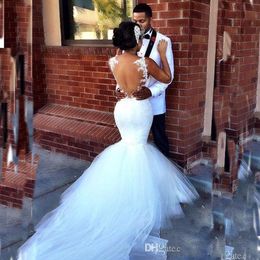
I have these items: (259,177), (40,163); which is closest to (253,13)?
(259,177)

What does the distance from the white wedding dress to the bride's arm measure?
65mm

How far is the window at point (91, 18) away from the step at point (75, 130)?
88cm

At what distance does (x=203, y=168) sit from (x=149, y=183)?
0.95 m

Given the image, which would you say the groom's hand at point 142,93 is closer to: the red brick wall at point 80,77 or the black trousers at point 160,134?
the black trousers at point 160,134

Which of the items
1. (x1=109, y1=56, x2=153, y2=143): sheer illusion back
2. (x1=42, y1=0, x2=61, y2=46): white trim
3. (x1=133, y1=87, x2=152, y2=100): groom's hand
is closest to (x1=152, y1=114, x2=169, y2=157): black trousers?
(x1=109, y1=56, x2=153, y2=143): sheer illusion back

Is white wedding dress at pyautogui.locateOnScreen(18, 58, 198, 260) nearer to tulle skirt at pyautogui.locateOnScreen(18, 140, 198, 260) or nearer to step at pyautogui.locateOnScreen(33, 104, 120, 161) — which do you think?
tulle skirt at pyautogui.locateOnScreen(18, 140, 198, 260)

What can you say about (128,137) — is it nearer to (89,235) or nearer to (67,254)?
(89,235)

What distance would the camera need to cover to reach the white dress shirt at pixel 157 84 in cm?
346

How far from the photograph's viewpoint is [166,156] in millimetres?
3900

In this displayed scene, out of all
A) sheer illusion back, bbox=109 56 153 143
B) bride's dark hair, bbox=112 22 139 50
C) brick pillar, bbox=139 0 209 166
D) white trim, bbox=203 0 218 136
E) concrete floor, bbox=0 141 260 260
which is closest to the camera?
concrete floor, bbox=0 141 260 260

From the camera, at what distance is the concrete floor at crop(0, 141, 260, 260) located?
2.97 meters

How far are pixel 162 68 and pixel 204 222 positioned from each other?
53.9 inches

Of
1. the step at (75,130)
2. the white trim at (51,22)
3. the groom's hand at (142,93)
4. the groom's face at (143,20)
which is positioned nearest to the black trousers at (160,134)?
the groom's hand at (142,93)

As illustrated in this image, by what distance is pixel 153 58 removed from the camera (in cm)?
361
